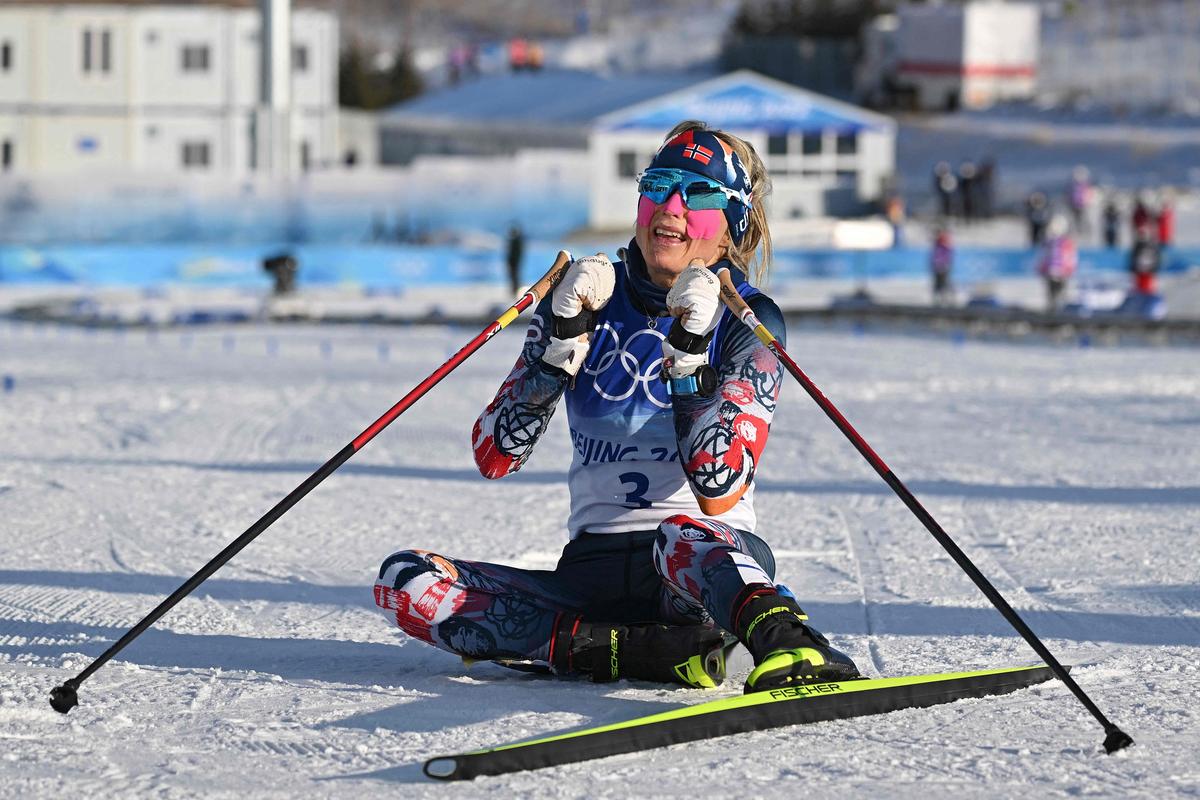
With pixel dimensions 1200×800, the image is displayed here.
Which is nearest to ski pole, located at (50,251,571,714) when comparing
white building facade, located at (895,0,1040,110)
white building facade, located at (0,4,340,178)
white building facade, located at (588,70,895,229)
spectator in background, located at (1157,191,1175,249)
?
spectator in background, located at (1157,191,1175,249)

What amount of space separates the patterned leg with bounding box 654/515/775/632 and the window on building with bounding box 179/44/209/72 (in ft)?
140

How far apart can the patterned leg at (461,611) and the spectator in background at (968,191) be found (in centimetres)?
3272

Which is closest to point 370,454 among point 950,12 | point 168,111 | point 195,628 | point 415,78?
point 195,628

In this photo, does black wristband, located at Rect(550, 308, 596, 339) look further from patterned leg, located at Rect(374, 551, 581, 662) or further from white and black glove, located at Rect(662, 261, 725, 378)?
patterned leg, located at Rect(374, 551, 581, 662)

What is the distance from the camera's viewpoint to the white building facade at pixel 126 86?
44375 mm

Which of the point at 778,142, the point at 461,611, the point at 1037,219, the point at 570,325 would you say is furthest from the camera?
the point at 778,142

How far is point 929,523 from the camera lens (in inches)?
164

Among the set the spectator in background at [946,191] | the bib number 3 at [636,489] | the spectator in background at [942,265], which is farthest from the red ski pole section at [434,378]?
the spectator in background at [946,191]

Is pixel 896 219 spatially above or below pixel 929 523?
above

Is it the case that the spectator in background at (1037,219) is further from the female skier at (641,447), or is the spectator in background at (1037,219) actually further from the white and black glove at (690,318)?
the white and black glove at (690,318)

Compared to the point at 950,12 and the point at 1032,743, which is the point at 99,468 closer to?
the point at 1032,743

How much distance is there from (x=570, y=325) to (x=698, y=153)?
578mm

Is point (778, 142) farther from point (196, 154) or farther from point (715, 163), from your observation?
point (715, 163)

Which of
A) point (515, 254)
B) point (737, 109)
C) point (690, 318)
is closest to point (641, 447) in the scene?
point (690, 318)
